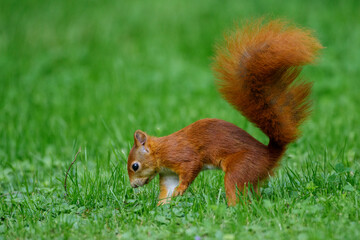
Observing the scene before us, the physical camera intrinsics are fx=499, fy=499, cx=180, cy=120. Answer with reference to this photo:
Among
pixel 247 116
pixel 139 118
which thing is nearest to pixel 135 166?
pixel 247 116

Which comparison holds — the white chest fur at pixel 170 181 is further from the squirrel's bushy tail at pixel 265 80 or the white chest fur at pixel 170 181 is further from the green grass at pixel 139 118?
the squirrel's bushy tail at pixel 265 80

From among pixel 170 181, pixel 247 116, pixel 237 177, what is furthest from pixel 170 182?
pixel 247 116

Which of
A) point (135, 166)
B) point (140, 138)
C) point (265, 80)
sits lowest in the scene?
point (135, 166)

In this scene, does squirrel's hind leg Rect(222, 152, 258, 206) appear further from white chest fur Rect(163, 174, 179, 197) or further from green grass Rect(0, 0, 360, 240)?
white chest fur Rect(163, 174, 179, 197)

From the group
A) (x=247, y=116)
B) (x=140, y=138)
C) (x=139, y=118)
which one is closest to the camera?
(x=247, y=116)

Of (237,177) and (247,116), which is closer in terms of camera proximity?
(237,177)

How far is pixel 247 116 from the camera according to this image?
311cm

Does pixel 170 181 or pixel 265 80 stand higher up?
pixel 265 80

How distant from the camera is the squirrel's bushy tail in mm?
2941

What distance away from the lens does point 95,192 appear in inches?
132

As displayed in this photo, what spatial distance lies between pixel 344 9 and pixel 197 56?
9.67ft

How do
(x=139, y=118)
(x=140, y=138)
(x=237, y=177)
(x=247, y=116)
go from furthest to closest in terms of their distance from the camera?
(x=139, y=118) → (x=140, y=138) → (x=247, y=116) → (x=237, y=177)

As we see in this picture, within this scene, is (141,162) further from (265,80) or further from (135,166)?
(265,80)

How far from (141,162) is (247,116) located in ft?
2.41
